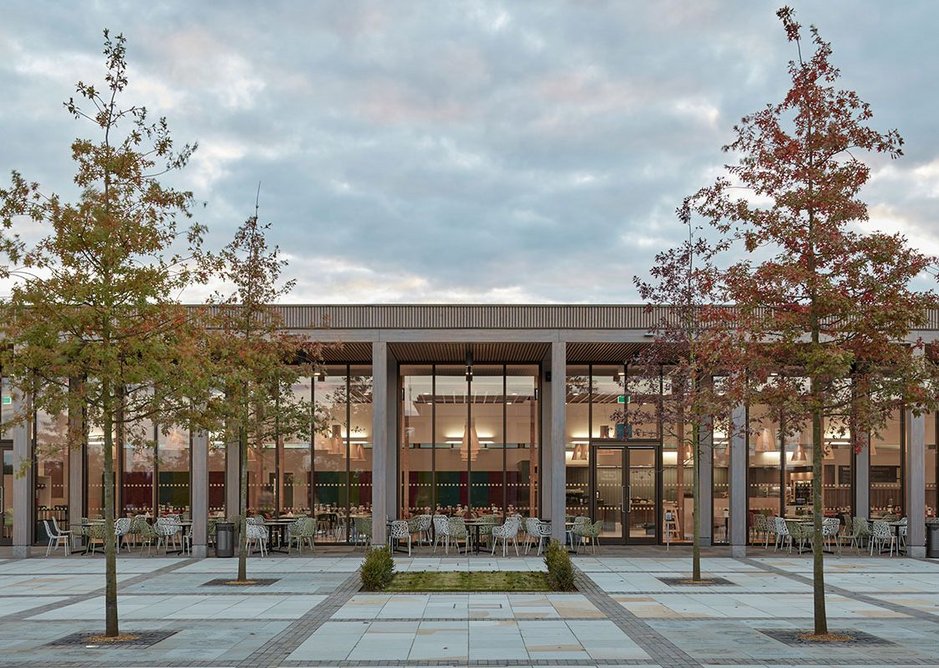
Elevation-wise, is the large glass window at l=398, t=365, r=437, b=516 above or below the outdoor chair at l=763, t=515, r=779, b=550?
above

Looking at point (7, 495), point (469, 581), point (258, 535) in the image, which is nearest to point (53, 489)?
point (7, 495)

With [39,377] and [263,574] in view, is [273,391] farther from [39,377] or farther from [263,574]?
[39,377]

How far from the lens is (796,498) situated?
27.6 m

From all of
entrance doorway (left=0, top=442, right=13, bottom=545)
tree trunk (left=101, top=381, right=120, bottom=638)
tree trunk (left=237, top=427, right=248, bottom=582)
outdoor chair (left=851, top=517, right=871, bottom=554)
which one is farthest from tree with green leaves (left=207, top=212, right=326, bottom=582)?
outdoor chair (left=851, top=517, right=871, bottom=554)

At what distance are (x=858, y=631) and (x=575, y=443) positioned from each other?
15.1 metres

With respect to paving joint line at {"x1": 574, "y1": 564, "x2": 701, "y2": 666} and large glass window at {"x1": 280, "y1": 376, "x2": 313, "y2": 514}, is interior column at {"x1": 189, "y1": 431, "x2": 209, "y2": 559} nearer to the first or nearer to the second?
large glass window at {"x1": 280, "y1": 376, "x2": 313, "y2": 514}

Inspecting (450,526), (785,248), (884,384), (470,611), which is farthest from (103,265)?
(450,526)

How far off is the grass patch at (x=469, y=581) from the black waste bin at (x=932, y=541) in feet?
34.2

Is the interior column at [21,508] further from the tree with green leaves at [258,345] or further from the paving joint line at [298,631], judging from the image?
the paving joint line at [298,631]

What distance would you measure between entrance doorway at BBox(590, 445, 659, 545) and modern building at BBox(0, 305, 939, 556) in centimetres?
3

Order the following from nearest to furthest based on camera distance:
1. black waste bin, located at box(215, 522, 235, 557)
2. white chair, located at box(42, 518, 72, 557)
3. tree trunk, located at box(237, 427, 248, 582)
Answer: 1. tree trunk, located at box(237, 427, 248, 582)
2. black waste bin, located at box(215, 522, 235, 557)
3. white chair, located at box(42, 518, 72, 557)

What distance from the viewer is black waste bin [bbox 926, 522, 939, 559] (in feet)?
80.0

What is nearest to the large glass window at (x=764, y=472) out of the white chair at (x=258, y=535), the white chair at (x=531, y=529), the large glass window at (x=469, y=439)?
the large glass window at (x=469, y=439)

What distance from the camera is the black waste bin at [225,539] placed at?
23922mm
